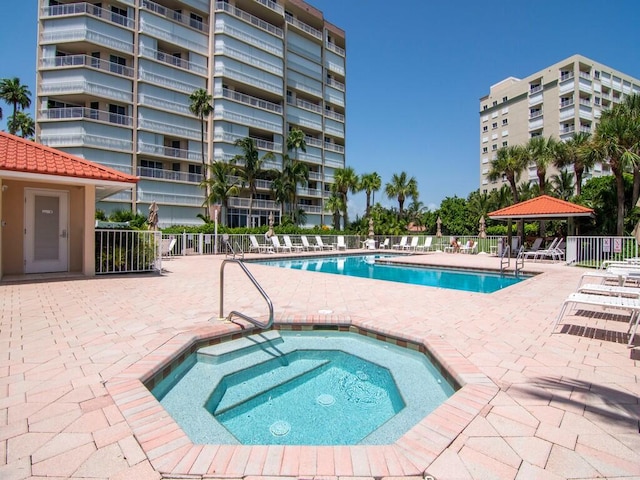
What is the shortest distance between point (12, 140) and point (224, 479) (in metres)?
11.6

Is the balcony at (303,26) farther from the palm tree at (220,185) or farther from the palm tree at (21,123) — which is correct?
the palm tree at (21,123)

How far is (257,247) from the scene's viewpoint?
2081 cm

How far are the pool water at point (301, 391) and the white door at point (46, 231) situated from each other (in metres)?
7.96

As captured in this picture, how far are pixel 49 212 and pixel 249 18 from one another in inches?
1345

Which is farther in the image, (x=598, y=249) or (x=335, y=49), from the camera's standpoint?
(x=335, y=49)

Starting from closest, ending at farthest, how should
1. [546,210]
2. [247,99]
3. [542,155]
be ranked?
[546,210] → [542,155] → [247,99]

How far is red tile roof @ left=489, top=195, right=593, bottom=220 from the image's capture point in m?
16.4

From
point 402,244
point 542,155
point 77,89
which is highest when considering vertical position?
point 77,89

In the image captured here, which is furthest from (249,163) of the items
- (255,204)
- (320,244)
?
(320,244)

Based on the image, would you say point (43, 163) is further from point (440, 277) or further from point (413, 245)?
point (413, 245)

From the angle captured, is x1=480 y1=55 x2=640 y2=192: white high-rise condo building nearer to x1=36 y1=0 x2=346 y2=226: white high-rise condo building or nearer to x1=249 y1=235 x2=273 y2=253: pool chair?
x1=36 y1=0 x2=346 y2=226: white high-rise condo building

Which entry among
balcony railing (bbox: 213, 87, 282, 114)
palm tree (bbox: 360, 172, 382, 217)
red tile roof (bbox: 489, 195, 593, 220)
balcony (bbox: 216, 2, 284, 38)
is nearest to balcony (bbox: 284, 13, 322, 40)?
balcony (bbox: 216, 2, 284, 38)

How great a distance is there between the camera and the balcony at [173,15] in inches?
1193

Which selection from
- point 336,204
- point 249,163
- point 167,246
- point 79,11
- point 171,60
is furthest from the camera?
point 336,204
